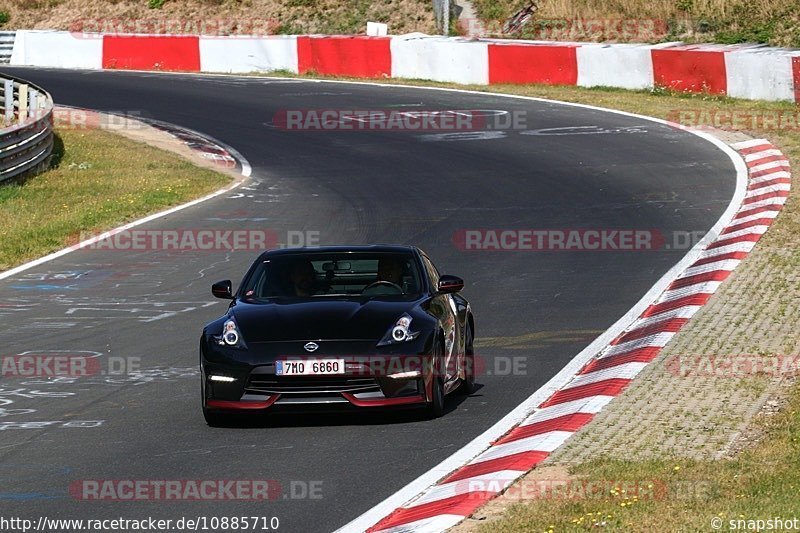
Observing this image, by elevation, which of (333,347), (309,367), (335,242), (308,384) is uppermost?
(333,347)

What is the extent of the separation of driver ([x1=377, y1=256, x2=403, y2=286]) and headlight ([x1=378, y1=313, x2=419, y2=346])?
1.03 metres

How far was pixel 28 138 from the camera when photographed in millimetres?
25062

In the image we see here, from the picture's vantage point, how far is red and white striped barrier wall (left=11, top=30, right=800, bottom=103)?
30125 millimetres

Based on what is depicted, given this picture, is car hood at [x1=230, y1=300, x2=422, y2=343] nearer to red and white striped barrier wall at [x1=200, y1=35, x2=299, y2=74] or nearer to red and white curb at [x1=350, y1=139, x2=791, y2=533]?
red and white curb at [x1=350, y1=139, x2=791, y2=533]

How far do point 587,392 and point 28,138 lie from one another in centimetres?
1675

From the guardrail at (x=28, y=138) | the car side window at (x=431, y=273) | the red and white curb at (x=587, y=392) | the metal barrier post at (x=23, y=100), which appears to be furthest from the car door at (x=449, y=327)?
the metal barrier post at (x=23, y=100)

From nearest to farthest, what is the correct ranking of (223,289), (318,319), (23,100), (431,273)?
(318,319) < (223,289) < (431,273) < (23,100)

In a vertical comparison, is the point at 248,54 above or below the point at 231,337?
above

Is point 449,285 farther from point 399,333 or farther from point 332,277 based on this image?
point 332,277

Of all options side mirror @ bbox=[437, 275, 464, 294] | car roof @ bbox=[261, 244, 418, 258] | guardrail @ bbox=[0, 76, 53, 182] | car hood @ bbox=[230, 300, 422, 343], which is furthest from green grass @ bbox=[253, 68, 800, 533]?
guardrail @ bbox=[0, 76, 53, 182]

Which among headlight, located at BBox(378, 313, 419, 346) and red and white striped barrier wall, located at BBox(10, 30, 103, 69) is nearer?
headlight, located at BBox(378, 313, 419, 346)

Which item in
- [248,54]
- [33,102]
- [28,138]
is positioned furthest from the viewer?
[248,54]

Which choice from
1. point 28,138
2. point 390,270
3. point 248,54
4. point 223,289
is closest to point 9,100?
point 28,138

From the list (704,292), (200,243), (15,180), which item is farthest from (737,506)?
(15,180)
